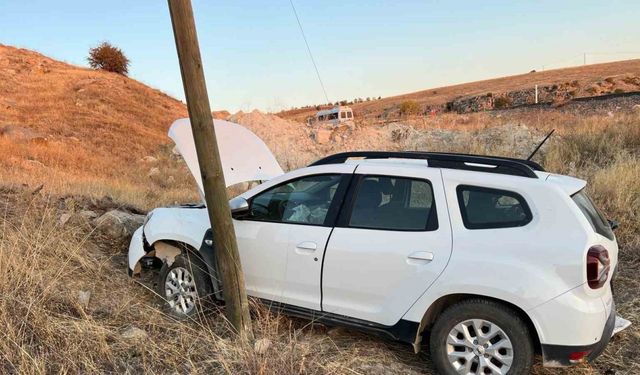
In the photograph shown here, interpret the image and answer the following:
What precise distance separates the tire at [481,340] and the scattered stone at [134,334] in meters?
2.24

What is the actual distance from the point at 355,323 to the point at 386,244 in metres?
0.70

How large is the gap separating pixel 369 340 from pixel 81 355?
2280mm

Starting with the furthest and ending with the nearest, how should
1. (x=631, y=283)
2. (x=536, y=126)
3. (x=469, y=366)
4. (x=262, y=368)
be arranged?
1. (x=536, y=126)
2. (x=631, y=283)
3. (x=469, y=366)
4. (x=262, y=368)

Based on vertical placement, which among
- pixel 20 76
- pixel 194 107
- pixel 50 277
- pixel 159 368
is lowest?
pixel 159 368

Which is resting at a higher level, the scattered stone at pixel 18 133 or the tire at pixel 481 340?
the scattered stone at pixel 18 133

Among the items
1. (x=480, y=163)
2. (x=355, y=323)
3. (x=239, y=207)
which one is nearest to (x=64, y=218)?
(x=239, y=207)

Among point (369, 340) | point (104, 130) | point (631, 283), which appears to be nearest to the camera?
point (369, 340)

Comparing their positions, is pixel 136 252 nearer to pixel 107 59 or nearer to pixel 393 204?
pixel 393 204

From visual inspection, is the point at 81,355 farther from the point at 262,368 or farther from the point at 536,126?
the point at 536,126

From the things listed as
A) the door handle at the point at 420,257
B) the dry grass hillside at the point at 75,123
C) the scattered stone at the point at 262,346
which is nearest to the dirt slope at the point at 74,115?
the dry grass hillside at the point at 75,123

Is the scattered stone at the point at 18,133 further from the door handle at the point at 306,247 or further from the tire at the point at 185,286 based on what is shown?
the door handle at the point at 306,247

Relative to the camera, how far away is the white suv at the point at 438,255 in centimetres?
312

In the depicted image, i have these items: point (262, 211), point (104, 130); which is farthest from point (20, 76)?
point (262, 211)

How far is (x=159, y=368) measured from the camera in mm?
3453
